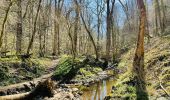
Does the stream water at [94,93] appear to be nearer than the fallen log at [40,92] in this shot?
No

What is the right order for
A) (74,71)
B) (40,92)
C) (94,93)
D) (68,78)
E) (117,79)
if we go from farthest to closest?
(74,71) → (68,78) → (117,79) → (94,93) → (40,92)

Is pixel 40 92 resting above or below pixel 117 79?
above

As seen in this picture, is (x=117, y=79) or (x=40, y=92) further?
(x=117, y=79)

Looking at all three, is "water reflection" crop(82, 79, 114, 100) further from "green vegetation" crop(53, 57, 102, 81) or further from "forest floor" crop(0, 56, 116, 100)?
"green vegetation" crop(53, 57, 102, 81)

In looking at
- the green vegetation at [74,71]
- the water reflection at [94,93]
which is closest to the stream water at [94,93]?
the water reflection at [94,93]

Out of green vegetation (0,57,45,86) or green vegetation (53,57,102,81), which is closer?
green vegetation (0,57,45,86)

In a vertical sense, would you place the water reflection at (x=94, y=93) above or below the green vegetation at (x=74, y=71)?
below

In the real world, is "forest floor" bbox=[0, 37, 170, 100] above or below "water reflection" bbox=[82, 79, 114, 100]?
above

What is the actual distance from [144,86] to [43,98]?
17.0 feet

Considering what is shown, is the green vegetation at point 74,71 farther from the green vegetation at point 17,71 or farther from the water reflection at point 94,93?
the water reflection at point 94,93

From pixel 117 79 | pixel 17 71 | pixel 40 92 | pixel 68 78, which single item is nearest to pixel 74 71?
pixel 68 78

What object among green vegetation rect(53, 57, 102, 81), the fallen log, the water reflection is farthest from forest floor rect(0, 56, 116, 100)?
the fallen log

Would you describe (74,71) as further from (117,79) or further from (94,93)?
(94,93)

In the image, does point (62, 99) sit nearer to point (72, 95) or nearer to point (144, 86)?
point (72, 95)
